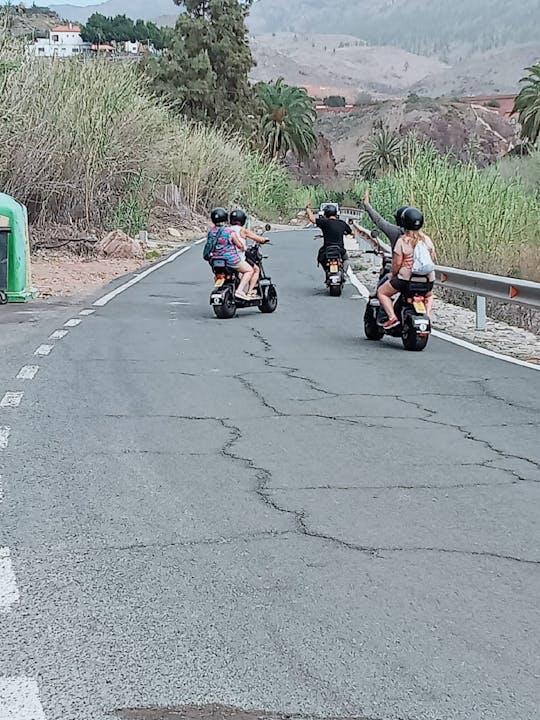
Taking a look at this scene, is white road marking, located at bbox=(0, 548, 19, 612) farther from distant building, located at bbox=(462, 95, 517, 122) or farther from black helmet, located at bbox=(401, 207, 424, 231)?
distant building, located at bbox=(462, 95, 517, 122)

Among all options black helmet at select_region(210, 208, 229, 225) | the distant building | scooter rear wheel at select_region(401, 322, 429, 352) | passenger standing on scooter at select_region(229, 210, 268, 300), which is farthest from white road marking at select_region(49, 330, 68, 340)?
the distant building

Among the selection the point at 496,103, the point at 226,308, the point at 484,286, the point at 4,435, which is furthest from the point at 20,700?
the point at 496,103

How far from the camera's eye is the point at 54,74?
104 feet

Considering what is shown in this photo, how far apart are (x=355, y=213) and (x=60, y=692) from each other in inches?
2866

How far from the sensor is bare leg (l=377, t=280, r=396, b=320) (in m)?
13.6

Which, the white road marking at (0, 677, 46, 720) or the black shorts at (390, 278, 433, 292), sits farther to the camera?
the black shorts at (390, 278, 433, 292)

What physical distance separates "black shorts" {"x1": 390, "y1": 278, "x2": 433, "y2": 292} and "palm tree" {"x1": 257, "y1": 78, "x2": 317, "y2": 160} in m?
79.5

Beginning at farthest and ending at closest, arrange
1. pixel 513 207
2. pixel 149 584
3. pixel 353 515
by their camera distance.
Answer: pixel 513 207, pixel 353 515, pixel 149 584

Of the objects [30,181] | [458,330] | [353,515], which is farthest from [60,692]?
[30,181]

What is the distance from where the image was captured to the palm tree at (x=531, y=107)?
7025 centimetres

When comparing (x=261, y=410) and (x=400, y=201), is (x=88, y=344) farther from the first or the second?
(x=400, y=201)

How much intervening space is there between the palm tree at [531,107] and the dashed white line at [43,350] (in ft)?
194

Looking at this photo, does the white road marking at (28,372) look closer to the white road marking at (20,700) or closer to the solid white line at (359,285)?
the white road marking at (20,700)

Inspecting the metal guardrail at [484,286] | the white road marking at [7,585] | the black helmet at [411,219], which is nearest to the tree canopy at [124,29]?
the metal guardrail at [484,286]
